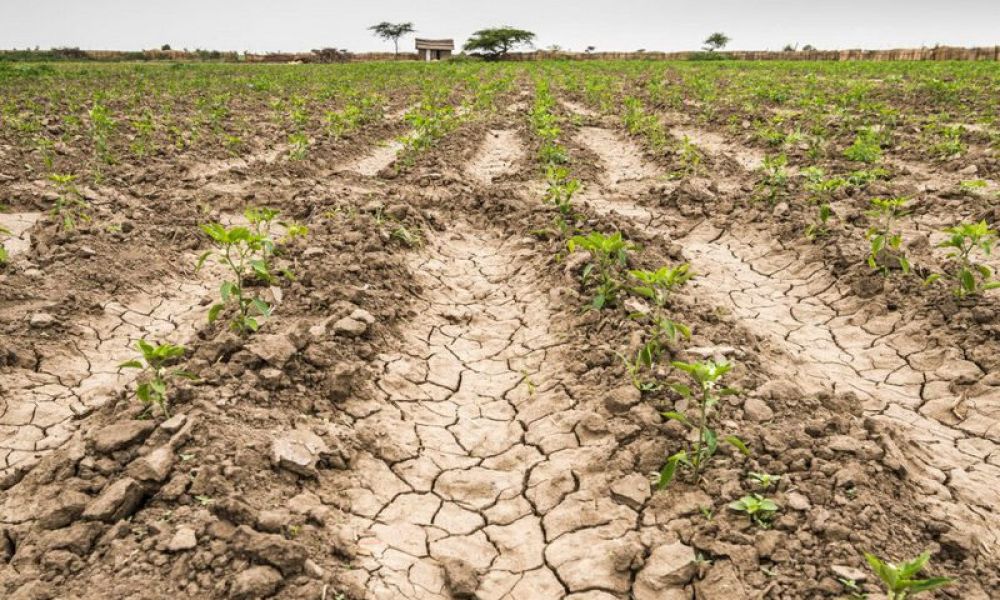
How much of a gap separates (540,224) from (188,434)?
12.4 feet

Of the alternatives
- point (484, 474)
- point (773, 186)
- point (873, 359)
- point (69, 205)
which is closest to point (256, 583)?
point (484, 474)

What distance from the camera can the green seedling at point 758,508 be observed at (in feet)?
7.30

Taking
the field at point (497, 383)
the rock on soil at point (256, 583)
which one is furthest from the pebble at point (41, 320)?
the rock on soil at point (256, 583)

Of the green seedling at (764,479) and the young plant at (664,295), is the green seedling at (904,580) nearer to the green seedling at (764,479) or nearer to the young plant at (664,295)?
the green seedling at (764,479)

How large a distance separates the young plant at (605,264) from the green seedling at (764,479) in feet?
5.21

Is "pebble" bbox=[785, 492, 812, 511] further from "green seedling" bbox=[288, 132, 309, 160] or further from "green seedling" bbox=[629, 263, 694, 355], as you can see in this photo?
"green seedling" bbox=[288, 132, 309, 160]

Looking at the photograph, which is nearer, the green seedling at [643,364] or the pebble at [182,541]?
the pebble at [182,541]

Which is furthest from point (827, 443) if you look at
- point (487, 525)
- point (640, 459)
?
point (487, 525)

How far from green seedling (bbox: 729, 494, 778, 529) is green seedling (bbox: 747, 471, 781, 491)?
0.26 feet

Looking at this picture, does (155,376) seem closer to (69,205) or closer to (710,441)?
(710,441)

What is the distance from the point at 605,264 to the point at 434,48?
53.4 meters

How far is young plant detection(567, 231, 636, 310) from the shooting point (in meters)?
3.79

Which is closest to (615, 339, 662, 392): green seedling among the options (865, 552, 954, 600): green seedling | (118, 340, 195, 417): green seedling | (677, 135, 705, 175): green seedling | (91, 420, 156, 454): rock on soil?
(865, 552, 954, 600): green seedling

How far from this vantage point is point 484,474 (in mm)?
2895
